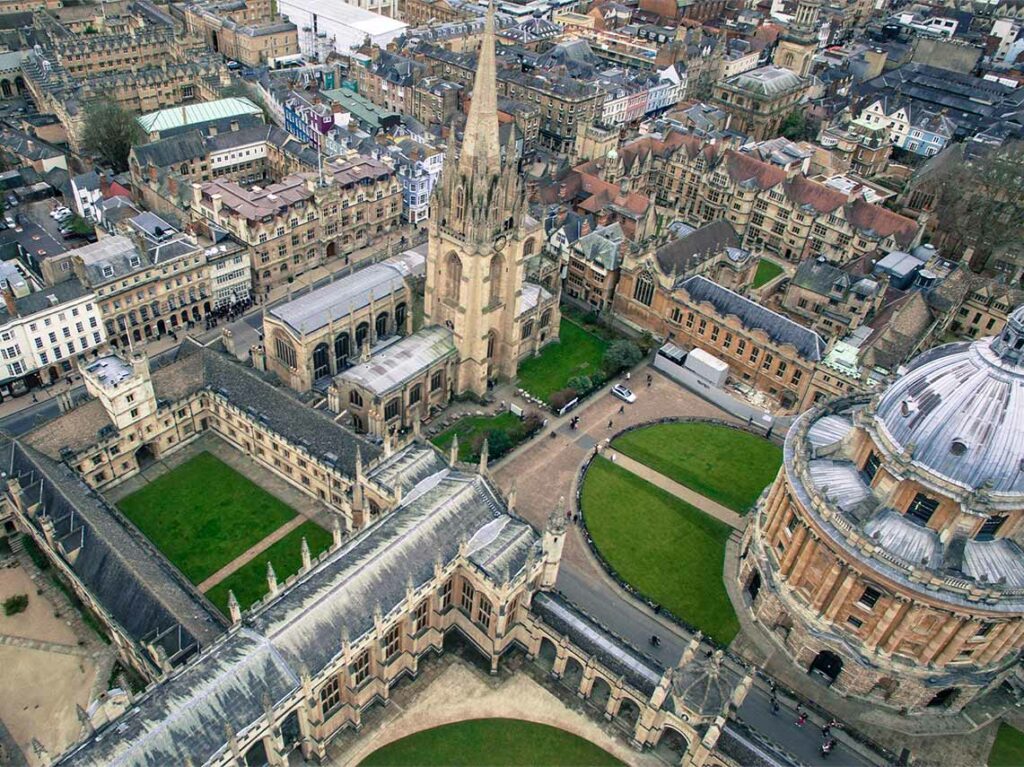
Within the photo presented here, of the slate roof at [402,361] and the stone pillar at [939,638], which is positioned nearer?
the stone pillar at [939,638]

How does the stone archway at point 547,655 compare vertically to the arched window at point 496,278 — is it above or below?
below

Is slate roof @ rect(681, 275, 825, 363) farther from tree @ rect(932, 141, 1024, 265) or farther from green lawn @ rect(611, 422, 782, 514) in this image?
tree @ rect(932, 141, 1024, 265)

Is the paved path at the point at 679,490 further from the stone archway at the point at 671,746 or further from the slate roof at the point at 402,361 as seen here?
the stone archway at the point at 671,746

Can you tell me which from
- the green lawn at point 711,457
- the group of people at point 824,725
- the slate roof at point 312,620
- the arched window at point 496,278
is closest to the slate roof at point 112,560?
the slate roof at point 312,620

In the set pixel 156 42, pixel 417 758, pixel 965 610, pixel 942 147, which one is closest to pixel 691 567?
pixel 965 610

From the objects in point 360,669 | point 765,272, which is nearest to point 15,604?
point 360,669
